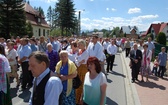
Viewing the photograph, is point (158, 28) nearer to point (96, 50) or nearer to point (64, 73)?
point (96, 50)

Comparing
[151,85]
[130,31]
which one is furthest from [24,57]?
[130,31]

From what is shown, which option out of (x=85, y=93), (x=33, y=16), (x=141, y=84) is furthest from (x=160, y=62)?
(x=33, y=16)

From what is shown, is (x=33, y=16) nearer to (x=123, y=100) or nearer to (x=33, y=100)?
(x=123, y=100)

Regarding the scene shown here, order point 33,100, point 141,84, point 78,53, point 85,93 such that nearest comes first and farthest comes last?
point 33,100
point 85,93
point 78,53
point 141,84

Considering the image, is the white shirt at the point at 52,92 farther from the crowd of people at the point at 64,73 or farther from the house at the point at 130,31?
the house at the point at 130,31

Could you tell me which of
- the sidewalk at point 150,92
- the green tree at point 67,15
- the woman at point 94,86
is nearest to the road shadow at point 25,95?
the sidewalk at point 150,92

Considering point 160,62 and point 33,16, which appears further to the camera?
point 33,16

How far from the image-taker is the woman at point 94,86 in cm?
389

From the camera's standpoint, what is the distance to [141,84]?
10305 millimetres

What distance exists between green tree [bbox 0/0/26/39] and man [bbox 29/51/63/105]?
34.8 meters

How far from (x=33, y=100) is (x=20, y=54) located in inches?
246

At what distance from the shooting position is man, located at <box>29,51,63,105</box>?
8.50 feet

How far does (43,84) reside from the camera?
2633 millimetres

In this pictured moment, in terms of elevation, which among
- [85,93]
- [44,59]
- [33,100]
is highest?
[44,59]
